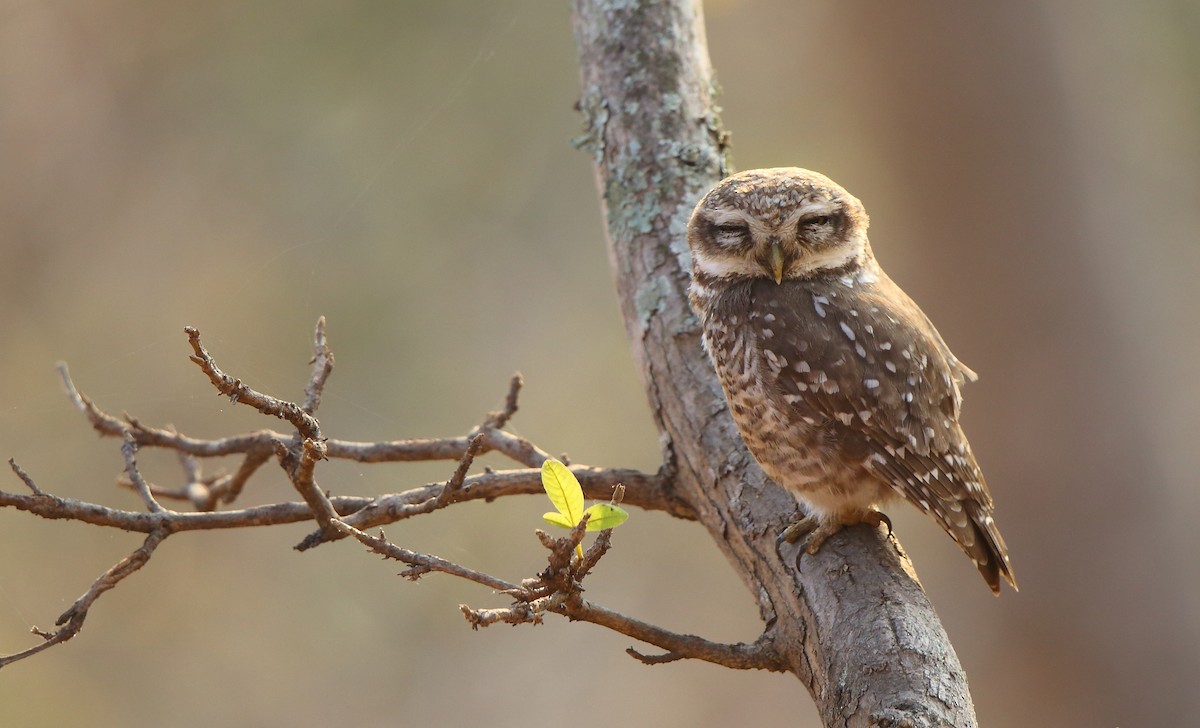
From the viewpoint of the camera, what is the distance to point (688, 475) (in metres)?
2.42

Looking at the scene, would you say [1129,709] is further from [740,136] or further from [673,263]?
[740,136]

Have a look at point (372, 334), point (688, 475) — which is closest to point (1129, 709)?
point (688, 475)

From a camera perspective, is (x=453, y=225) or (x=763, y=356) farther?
(x=453, y=225)

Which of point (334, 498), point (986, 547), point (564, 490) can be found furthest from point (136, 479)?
point (986, 547)

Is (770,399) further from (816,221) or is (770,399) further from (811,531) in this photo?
(816,221)

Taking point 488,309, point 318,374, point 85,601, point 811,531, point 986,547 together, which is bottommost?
point 986,547

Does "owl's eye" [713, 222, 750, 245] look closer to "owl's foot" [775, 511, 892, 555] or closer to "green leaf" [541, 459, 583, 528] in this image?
"owl's foot" [775, 511, 892, 555]

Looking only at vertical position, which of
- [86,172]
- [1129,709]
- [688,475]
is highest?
[86,172]

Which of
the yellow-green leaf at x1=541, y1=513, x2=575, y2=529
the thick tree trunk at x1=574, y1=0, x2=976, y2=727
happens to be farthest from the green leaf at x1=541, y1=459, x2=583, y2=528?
the thick tree trunk at x1=574, y1=0, x2=976, y2=727

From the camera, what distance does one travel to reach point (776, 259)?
7.79 feet

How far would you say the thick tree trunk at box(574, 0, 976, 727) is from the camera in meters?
1.76

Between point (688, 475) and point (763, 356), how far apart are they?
1.16ft

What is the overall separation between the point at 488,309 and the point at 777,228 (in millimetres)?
4737

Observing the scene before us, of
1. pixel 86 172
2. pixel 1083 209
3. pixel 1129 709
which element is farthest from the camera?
pixel 86 172
